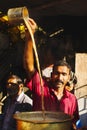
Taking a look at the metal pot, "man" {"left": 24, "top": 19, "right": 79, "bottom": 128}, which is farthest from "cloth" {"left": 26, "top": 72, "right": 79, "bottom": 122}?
the metal pot

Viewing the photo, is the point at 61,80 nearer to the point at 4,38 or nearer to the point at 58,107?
the point at 58,107

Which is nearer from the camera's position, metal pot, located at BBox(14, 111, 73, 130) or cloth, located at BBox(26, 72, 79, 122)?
metal pot, located at BBox(14, 111, 73, 130)

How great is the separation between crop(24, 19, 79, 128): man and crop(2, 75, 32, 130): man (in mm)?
906

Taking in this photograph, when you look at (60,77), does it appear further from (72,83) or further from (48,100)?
(72,83)

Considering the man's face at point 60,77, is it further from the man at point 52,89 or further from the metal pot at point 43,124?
the metal pot at point 43,124

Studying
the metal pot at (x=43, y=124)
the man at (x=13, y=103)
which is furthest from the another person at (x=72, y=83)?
the metal pot at (x=43, y=124)

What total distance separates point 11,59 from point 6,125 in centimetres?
158

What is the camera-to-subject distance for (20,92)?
448cm

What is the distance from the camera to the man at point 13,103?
14.0 feet

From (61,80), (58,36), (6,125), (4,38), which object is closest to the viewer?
(61,80)

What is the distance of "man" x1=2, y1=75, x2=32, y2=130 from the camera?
426cm

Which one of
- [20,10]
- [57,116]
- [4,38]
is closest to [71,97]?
[57,116]

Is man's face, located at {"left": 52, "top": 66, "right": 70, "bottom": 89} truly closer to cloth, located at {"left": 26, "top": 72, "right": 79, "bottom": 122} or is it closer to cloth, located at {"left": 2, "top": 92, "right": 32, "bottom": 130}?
cloth, located at {"left": 26, "top": 72, "right": 79, "bottom": 122}

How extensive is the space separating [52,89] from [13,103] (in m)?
1.06
